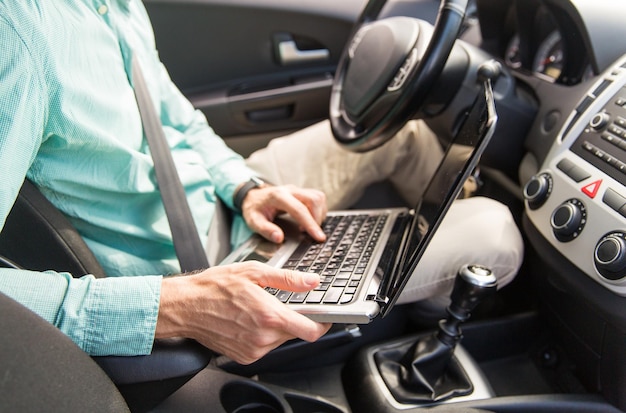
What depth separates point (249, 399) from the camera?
0.71m

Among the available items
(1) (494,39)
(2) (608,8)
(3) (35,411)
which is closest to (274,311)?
(3) (35,411)

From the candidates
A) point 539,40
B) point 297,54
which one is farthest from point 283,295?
point 297,54

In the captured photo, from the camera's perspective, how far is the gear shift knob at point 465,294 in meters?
0.68

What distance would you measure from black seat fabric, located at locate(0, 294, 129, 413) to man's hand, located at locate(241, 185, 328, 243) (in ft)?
1.20

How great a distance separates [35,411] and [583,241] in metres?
0.61

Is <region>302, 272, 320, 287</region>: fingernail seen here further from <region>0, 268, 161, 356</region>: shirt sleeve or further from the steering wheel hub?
the steering wheel hub

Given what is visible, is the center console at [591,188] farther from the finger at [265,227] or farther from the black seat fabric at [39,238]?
the black seat fabric at [39,238]

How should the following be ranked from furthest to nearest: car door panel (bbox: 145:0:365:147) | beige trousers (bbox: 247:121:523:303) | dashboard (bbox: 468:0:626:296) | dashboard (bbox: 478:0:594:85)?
car door panel (bbox: 145:0:365:147) < beige trousers (bbox: 247:121:523:303) < dashboard (bbox: 478:0:594:85) < dashboard (bbox: 468:0:626:296)

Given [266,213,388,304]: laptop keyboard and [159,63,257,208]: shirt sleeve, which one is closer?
[266,213,388,304]: laptop keyboard

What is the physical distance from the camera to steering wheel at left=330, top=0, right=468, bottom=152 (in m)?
0.76

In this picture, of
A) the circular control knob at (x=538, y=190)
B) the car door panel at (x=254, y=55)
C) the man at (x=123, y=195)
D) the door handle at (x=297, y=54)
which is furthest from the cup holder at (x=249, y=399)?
the door handle at (x=297, y=54)

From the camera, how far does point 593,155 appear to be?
0.70m

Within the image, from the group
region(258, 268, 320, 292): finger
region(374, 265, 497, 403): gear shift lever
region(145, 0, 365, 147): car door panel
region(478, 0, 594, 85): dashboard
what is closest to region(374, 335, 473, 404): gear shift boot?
region(374, 265, 497, 403): gear shift lever

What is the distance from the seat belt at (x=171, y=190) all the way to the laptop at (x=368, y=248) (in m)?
0.06
